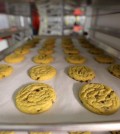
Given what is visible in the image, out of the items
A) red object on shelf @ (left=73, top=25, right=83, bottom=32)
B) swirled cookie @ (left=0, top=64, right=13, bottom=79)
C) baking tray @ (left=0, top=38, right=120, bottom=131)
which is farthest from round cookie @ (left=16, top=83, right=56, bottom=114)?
red object on shelf @ (left=73, top=25, right=83, bottom=32)

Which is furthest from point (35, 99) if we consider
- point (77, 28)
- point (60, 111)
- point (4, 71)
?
point (77, 28)

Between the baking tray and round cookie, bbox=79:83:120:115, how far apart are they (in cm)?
2

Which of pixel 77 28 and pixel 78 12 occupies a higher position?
pixel 78 12

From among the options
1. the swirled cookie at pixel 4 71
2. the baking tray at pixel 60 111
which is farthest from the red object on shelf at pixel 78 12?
the swirled cookie at pixel 4 71

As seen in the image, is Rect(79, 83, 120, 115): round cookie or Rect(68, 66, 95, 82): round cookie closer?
Rect(79, 83, 120, 115): round cookie

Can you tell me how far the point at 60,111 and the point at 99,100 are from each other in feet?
0.61

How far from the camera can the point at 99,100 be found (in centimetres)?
65

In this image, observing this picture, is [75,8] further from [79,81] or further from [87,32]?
[79,81]

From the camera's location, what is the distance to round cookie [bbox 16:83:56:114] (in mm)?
608

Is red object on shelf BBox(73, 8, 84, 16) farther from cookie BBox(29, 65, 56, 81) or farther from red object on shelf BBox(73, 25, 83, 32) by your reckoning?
cookie BBox(29, 65, 56, 81)

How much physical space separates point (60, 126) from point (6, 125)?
19cm

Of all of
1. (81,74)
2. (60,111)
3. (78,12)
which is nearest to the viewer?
(60,111)

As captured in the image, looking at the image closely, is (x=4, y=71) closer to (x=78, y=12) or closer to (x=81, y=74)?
(x=81, y=74)

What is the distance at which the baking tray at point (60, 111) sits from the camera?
49 centimetres
